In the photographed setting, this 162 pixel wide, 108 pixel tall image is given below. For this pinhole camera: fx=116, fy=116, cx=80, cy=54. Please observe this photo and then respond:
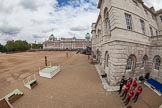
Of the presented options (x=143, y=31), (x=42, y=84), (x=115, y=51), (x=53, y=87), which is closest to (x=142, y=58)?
(x=143, y=31)

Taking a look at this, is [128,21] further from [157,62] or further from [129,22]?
[157,62]

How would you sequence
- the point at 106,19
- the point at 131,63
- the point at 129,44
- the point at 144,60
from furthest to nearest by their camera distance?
the point at 106,19 < the point at 144,60 < the point at 131,63 < the point at 129,44

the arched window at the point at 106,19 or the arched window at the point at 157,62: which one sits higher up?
the arched window at the point at 106,19

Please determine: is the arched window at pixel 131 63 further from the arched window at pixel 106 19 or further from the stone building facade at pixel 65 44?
the stone building facade at pixel 65 44

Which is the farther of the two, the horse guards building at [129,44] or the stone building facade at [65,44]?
the stone building facade at [65,44]

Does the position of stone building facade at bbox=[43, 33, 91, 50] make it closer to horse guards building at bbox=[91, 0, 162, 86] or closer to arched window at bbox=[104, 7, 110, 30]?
arched window at bbox=[104, 7, 110, 30]

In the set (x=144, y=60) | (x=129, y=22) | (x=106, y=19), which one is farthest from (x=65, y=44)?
(x=129, y=22)

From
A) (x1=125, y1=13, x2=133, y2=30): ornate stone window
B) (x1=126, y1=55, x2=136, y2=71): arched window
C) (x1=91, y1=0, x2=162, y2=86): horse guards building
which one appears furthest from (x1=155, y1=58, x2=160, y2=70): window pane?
(x1=125, y1=13, x2=133, y2=30): ornate stone window

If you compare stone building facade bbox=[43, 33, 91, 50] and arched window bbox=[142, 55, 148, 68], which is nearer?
arched window bbox=[142, 55, 148, 68]

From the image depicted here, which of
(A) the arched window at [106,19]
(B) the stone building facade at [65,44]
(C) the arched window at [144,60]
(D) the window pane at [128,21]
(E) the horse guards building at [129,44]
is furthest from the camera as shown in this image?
(B) the stone building facade at [65,44]

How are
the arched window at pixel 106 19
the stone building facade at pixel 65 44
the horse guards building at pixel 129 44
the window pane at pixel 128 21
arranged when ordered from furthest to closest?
the stone building facade at pixel 65 44, the arched window at pixel 106 19, the window pane at pixel 128 21, the horse guards building at pixel 129 44

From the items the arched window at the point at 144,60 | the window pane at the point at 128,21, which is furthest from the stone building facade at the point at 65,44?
the window pane at the point at 128,21

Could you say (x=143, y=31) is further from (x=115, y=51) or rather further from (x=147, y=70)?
(x=115, y=51)

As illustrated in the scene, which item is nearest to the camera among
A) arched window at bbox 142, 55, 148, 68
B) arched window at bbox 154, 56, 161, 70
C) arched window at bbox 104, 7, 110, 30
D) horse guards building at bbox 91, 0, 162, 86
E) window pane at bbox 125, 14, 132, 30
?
horse guards building at bbox 91, 0, 162, 86
